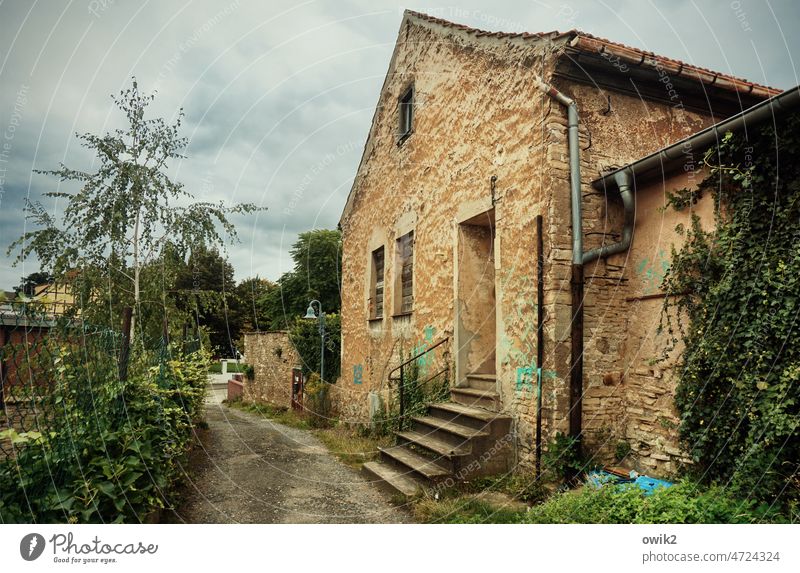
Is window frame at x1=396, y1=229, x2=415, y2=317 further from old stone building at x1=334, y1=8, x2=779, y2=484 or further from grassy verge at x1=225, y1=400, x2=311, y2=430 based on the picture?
grassy verge at x1=225, y1=400, x2=311, y2=430

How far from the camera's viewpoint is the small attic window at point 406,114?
28.2 ft

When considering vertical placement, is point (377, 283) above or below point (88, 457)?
above

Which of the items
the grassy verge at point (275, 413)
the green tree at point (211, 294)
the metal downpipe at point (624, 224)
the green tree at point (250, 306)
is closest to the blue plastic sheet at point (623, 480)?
the metal downpipe at point (624, 224)

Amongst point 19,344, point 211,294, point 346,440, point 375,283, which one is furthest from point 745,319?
point 211,294

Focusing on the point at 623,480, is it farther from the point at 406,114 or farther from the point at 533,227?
the point at 406,114

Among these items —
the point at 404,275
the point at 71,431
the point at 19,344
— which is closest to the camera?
the point at 19,344

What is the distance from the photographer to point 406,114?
29.6 feet

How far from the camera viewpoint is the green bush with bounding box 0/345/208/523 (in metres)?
2.66

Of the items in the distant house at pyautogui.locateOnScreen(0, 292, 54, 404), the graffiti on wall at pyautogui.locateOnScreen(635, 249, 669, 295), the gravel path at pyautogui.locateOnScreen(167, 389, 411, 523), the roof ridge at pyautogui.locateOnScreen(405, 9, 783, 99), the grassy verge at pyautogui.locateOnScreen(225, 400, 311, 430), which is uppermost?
the roof ridge at pyautogui.locateOnScreen(405, 9, 783, 99)

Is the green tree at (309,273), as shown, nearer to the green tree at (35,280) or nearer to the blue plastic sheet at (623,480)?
the green tree at (35,280)

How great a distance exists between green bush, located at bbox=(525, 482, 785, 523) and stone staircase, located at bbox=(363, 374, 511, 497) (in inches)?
49.5

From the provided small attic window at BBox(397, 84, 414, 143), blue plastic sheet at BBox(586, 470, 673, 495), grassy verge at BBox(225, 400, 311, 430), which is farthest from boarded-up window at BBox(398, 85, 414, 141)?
grassy verge at BBox(225, 400, 311, 430)

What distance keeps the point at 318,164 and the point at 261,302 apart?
1714cm

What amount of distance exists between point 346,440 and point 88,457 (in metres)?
5.37
